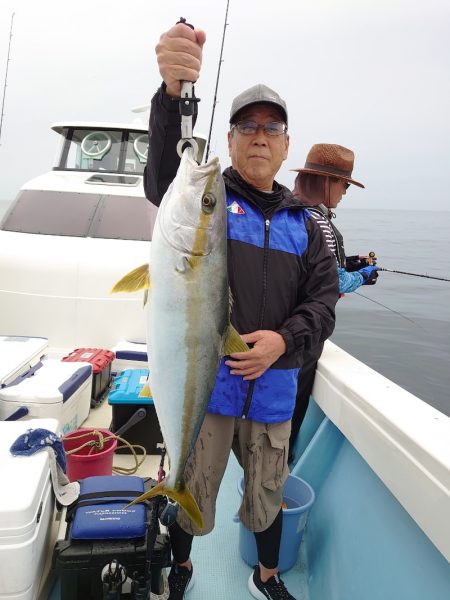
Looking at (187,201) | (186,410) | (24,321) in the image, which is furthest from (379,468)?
(24,321)

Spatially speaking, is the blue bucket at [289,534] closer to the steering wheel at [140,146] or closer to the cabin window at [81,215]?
the cabin window at [81,215]

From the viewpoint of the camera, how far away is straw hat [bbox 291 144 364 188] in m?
3.75

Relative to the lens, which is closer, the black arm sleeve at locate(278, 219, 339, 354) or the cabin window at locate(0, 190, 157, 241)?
the black arm sleeve at locate(278, 219, 339, 354)

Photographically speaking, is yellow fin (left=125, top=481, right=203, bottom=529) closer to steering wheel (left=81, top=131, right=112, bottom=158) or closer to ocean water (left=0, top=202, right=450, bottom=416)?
steering wheel (left=81, top=131, right=112, bottom=158)

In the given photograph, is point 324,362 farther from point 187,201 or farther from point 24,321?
point 24,321

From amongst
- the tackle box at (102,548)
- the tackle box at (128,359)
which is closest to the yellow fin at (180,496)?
the tackle box at (102,548)

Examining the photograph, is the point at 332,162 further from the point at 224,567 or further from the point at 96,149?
the point at 96,149

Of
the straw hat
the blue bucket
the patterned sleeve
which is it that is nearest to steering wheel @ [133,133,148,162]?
the straw hat

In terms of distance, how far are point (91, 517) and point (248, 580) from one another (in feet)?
3.85

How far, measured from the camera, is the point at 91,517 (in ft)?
7.28

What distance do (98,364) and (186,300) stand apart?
3.21 metres

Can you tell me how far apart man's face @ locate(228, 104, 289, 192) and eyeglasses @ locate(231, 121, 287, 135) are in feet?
0.04

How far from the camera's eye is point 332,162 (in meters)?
3.77

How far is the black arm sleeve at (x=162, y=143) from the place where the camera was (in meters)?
2.01
